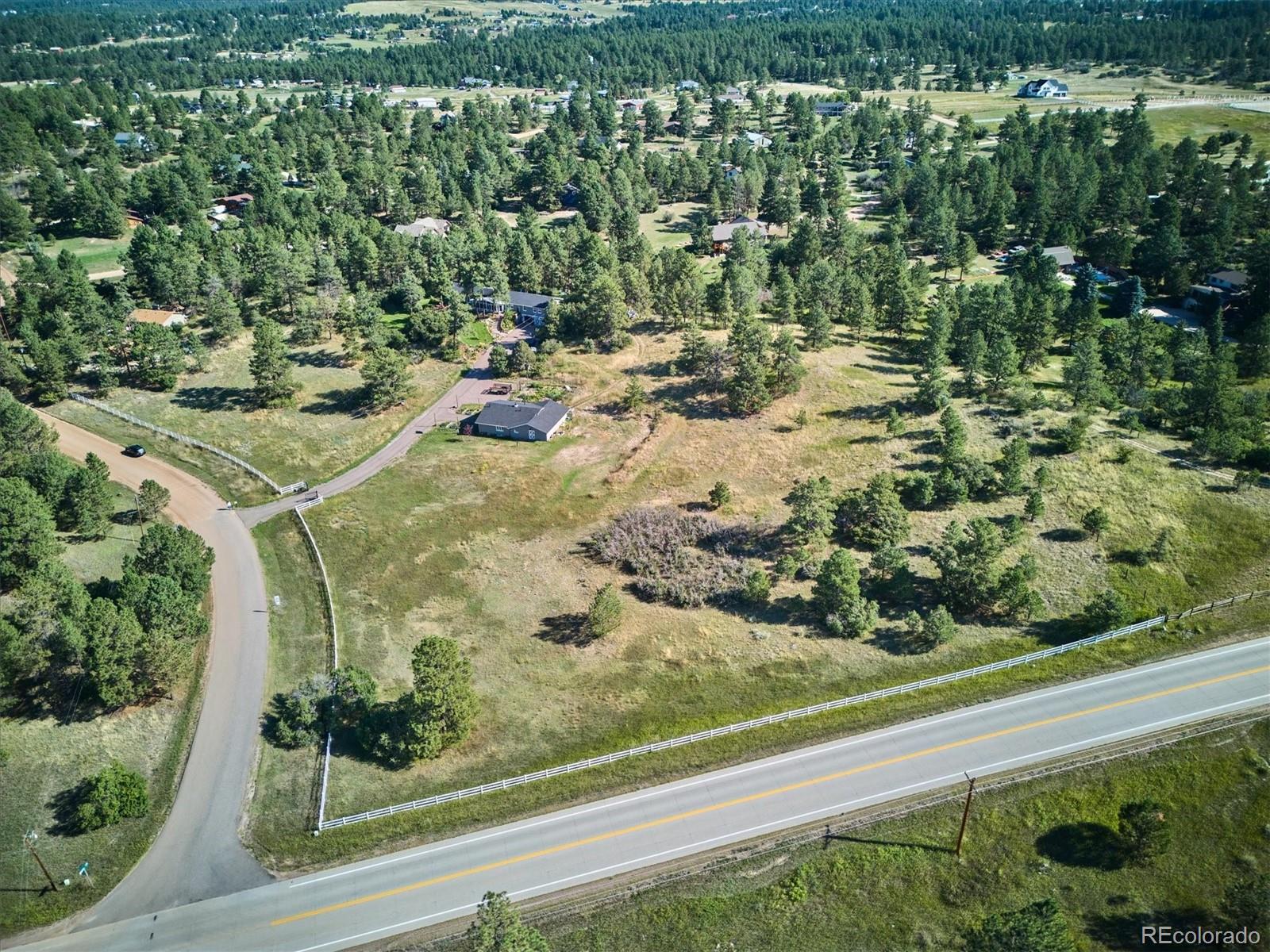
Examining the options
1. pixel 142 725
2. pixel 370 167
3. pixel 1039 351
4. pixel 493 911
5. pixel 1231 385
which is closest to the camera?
pixel 493 911

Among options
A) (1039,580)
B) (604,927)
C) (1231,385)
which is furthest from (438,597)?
(1231,385)

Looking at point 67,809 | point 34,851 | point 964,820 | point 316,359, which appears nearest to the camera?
point 964,820

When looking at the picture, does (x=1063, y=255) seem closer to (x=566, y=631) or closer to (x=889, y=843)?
(x=566, y=631)

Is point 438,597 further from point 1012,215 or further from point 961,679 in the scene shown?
point 1012,215

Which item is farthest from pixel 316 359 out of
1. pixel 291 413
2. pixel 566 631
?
pixel 566 631

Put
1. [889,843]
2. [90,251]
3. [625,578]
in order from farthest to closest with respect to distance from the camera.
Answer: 1. [90,251]
2. [625,578]
3. [889,843]

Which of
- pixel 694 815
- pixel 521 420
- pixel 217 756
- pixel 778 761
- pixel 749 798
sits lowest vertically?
pixel 694 815
